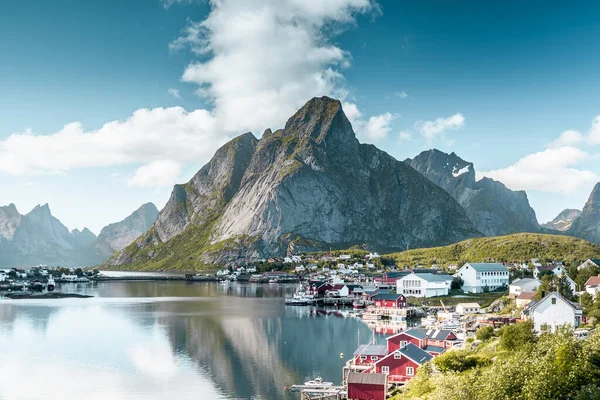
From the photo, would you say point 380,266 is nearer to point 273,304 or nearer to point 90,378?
point 273,304

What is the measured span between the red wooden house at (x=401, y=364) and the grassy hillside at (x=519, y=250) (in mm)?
71287

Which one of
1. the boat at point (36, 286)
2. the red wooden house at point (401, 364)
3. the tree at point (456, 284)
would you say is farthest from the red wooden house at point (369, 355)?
the boat at point (36, 286)

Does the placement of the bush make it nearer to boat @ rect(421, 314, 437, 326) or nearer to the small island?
boat @ rect(421, 314, 437, 326)

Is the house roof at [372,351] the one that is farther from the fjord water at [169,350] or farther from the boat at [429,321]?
the boat at [429,321]

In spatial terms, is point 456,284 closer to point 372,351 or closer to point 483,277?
point 483,277

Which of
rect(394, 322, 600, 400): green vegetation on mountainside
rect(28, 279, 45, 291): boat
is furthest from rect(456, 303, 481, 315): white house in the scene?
rect(28, 279, 45, 291): boat

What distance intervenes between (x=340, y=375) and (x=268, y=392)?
6.72 m

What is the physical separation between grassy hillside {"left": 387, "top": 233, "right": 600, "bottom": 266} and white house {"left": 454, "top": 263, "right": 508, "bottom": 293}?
14.6 meters

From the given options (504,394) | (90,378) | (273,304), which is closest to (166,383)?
(90,378)

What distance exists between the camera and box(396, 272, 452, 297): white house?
89625 mm

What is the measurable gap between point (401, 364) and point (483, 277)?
190 ft

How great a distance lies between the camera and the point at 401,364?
38656mm

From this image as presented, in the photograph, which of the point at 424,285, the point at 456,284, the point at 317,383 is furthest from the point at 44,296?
the point at 317,383

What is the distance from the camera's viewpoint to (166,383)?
139 feet
